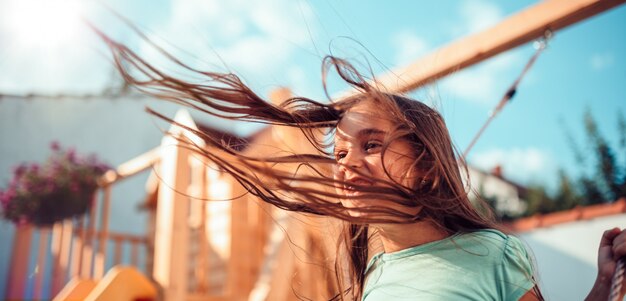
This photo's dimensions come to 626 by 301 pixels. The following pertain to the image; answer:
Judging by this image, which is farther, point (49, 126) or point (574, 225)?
point (49, 126)

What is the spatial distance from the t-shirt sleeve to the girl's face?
0.19 metres

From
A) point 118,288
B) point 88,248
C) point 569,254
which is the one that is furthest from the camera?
point 569,254

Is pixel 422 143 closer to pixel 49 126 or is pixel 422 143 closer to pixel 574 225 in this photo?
pixel 574 225

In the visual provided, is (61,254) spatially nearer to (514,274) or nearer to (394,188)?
(394,188)

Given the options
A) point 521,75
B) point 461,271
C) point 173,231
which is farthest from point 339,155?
point 173,231

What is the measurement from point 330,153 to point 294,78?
197mm

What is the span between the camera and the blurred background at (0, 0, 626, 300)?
1210mm

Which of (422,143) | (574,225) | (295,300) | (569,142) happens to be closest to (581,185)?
(569,142)

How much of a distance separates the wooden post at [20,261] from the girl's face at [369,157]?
4.69 m

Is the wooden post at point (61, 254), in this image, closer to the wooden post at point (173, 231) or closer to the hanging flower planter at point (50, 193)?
the hanging flower planter at point (50, 193)

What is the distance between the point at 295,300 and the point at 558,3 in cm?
207

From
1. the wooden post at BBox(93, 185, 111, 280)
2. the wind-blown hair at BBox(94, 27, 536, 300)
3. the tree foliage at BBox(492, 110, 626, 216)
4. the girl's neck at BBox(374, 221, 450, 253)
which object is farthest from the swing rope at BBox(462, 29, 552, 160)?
the wooden post at BBox(93, 185, 111, 280)

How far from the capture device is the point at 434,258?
3.60 feet

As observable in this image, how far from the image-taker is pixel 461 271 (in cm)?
103
